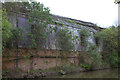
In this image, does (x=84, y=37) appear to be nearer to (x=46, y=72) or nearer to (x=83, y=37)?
(x=83, y=37)

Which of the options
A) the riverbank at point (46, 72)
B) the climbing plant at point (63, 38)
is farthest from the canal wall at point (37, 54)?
the riverbank at point (46, 72)

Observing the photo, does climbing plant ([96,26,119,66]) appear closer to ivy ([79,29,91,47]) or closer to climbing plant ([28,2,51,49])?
ivy ([79,29,91,47])

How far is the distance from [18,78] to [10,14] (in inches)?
188

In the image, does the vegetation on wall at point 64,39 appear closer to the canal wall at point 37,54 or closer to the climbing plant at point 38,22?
the canal wall at point 37,54

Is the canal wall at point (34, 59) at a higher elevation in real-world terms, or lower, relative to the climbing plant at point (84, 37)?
lower

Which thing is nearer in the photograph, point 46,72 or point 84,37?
point 46,72

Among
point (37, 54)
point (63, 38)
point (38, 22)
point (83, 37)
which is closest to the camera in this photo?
point (38, 22)

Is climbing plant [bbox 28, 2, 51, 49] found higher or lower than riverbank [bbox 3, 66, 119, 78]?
higher

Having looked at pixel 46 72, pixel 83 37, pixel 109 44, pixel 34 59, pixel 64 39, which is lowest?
pixel 46 72

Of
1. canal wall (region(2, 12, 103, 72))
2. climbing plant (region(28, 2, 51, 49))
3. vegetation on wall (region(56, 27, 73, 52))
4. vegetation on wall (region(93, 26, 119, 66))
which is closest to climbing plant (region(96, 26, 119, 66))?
vegetation on wall (region(93, 26, 119, 66))

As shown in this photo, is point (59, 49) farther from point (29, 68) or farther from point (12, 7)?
point (12, 7)

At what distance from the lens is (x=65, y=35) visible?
1299cm

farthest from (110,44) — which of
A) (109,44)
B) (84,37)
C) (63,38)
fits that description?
(63,38)

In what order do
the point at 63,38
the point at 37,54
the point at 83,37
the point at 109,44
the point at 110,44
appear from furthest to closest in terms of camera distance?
the point at 109,44 → the point at 110,44 → the point at 83,37 → the point at 63,38 → the point at 37,54
